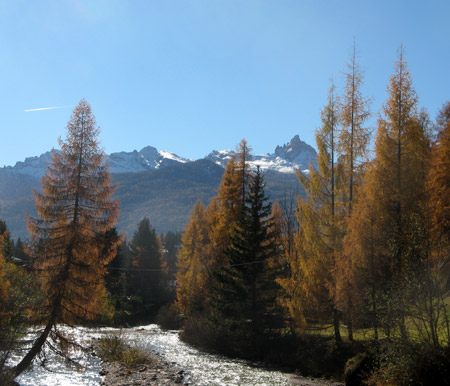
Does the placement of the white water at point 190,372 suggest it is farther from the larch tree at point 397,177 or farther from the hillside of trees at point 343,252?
the larch tree at point 397,177

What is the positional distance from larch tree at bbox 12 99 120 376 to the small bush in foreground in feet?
19.6

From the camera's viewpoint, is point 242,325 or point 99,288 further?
point 242,325

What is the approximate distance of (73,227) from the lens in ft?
59.2

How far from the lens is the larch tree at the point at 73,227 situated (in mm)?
17609

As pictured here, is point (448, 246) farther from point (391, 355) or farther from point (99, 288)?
point (99, 288)

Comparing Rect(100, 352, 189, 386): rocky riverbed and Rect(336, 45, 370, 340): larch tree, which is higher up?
Rect(336, 45, 370, 340): larch tree

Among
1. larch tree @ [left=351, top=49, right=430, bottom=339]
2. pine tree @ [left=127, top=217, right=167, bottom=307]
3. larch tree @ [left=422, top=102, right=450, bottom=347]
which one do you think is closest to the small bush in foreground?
larch tree @ [left=351, top=49, right=430, bottom=339]

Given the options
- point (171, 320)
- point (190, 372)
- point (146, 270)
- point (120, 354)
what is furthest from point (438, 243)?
point (146, 270)

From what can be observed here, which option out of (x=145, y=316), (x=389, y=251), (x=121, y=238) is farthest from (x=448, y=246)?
(x=145, y=316)

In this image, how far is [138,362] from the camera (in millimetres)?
22875

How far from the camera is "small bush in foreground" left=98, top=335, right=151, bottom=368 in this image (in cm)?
2292

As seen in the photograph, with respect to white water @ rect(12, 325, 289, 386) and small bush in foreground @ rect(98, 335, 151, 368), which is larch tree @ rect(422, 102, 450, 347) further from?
small bush in foreground @ rect(98, 335, 151, 368)

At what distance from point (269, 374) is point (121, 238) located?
10.5 m

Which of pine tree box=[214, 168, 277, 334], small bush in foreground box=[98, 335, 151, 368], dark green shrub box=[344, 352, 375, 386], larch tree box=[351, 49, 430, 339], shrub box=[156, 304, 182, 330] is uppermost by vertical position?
larch tree box=[351, 49, 430, 339]
